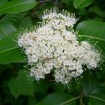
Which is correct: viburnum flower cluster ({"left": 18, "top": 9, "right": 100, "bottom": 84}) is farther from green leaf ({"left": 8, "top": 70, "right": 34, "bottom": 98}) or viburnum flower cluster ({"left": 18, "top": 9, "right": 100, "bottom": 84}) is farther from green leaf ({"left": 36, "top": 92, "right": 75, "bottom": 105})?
green leaf ({"left": 8, "top": 70, "right": 34, "bottom": 98})

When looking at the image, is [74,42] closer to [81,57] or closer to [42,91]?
[81,57]

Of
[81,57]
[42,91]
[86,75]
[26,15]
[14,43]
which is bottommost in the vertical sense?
[42,91]

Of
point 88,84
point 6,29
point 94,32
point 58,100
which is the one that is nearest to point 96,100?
point 88,84

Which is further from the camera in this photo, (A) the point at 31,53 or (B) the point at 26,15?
(B) the point at 26,15

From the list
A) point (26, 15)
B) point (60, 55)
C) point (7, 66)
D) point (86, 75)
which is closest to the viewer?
point (60, 55)

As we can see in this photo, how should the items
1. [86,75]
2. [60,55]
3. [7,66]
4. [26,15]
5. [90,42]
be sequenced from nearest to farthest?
1. [60,55]
2. [90,42]
3. [86,75]
4. [26,15]
5. [7,66]

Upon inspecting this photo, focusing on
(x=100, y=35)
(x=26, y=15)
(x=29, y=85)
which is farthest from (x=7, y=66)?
(x=100, y=35)

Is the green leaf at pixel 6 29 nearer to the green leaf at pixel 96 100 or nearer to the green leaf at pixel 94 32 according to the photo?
the green leaf at pixel 94 32
